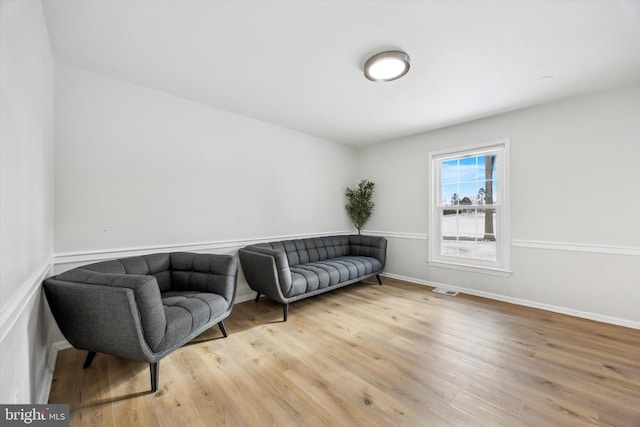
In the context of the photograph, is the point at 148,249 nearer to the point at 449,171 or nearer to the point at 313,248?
the point at 313,248

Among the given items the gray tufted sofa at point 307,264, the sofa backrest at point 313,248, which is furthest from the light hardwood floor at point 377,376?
the sofa backrest at point 313,248

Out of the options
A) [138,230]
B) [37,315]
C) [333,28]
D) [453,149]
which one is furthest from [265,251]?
[453,149]

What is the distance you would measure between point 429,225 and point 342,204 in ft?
5.34

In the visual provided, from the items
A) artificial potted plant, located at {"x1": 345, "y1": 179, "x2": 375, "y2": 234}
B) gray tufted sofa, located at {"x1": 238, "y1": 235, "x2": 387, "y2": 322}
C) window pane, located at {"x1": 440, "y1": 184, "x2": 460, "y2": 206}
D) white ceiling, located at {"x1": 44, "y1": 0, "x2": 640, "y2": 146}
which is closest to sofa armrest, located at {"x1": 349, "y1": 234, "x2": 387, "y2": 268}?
gray tufted sofa, located at {"x1": 238, "y1": 235, "x2": 387, "y2": 322}

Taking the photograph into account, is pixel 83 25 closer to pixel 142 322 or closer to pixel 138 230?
pixel 138 230

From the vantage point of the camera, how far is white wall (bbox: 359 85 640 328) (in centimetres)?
257

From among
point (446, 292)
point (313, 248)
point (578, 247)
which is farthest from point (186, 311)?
point (578, 247)

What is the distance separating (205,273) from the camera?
2.46 metres

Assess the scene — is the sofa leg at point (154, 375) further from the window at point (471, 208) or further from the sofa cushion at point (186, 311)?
the window at point (471, 208)

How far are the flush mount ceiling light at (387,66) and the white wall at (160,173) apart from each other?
6.20ft

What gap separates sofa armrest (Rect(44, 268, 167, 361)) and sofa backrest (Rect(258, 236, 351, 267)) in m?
1.83

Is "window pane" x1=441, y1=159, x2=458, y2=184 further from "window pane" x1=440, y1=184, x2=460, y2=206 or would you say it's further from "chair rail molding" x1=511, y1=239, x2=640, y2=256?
"chair rail molding" x1=511, y1=239, x2=640, y2=256

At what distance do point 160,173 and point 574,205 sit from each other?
4661mm

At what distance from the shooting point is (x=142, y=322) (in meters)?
1.60
